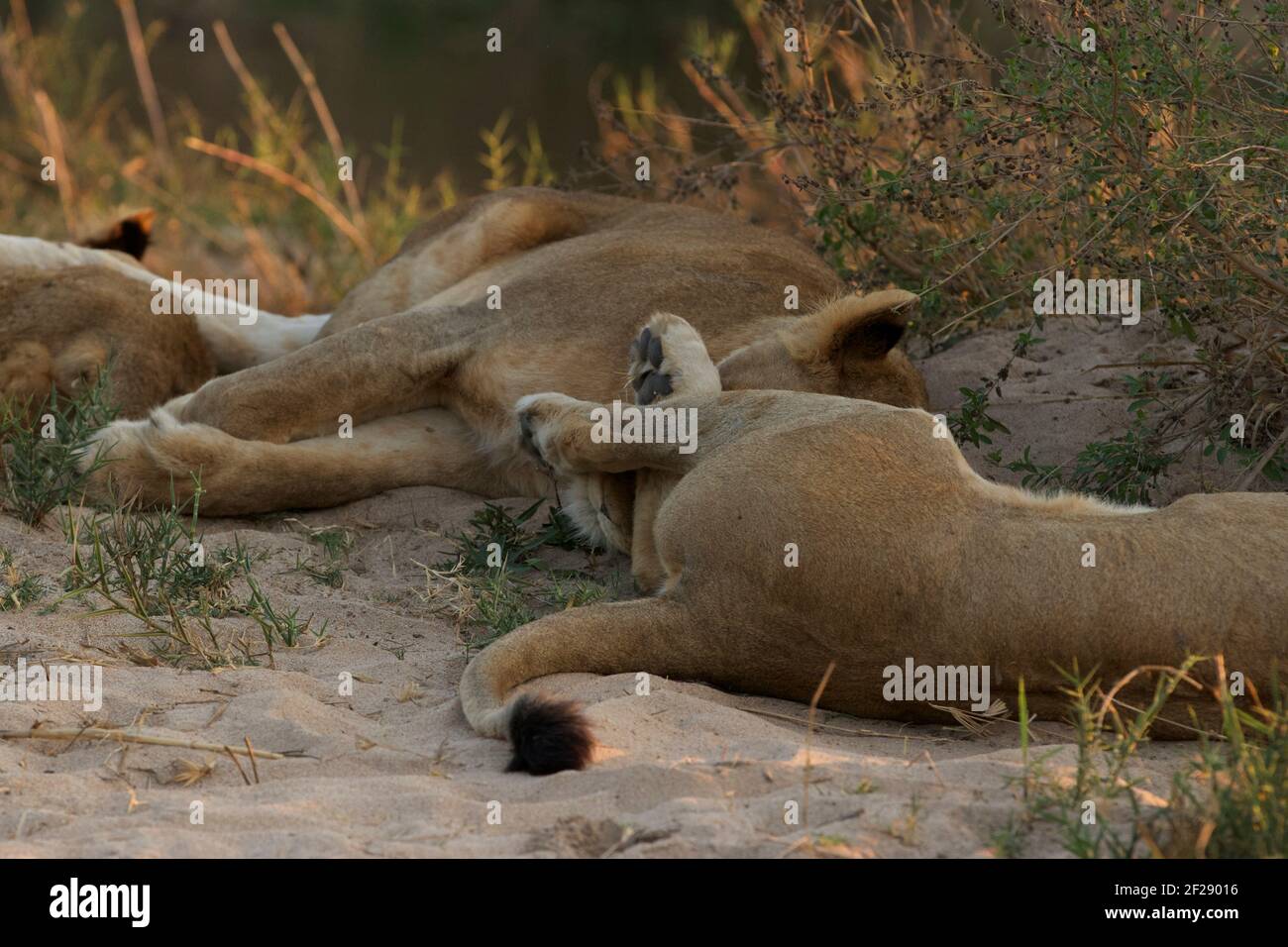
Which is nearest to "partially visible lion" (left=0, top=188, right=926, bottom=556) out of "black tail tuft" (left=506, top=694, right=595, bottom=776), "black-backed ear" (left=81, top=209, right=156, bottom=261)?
"black-backed ear" (left=81, top=209, right=156, bottom=261)

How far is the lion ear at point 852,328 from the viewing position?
4254 mm

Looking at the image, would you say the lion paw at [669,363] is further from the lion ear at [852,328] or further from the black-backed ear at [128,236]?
the black-backed ear at [128,236]

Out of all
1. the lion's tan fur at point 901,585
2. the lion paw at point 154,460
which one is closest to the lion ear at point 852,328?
the lion's tan fur at point 901,585

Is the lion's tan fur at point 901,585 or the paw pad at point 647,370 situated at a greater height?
the paw pad at point 647,370

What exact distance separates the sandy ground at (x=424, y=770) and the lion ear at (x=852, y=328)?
47.9 inches

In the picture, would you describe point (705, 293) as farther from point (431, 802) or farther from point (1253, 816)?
point (1253, 816)

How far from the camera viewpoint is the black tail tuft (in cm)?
276

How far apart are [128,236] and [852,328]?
2.98m

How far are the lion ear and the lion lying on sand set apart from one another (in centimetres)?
81

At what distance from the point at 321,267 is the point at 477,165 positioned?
13.9 ft

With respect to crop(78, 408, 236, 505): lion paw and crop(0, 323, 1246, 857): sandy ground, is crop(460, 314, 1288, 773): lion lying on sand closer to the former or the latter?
crop(0, 323, 1246, 857): sandy ground

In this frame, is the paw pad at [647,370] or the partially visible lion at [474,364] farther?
the partially visible lion at [474,364]

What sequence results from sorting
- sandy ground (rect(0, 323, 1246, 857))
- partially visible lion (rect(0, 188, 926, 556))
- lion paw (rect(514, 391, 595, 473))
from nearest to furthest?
sandy ground (rect(0, 323, 1246, 857))
lion paw (rect(514, 391, 595, 473))
partially visible lion (rect(0, 188, 926, 556))

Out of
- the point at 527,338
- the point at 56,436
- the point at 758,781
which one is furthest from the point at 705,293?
the point at 758,781
